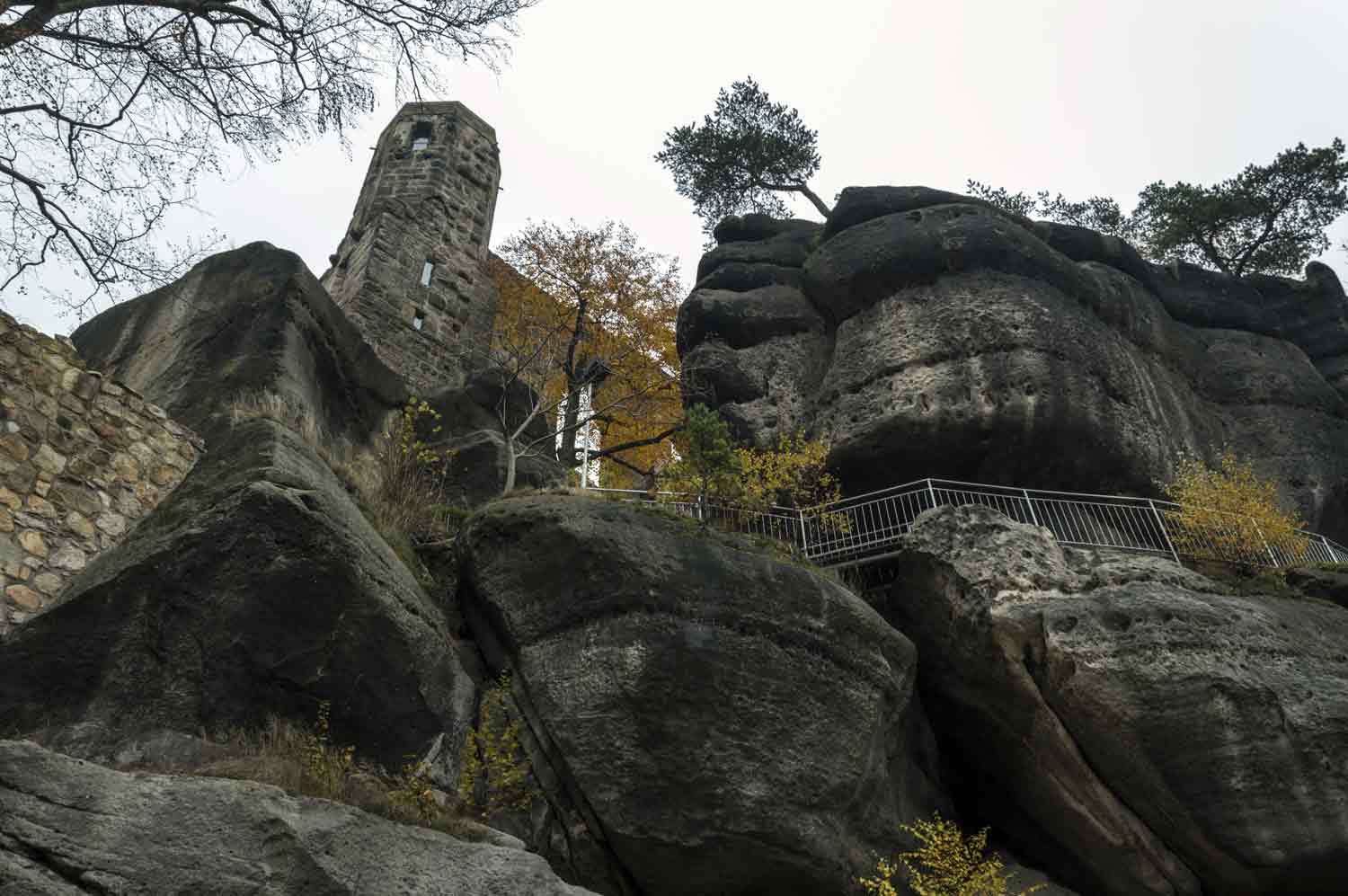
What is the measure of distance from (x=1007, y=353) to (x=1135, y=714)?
6.74 meters

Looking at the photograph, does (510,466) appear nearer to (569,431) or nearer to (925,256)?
(569,431)

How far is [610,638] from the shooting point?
30.3 feet

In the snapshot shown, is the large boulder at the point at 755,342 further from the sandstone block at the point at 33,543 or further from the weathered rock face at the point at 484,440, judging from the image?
the sandstone block at the point at 33,543

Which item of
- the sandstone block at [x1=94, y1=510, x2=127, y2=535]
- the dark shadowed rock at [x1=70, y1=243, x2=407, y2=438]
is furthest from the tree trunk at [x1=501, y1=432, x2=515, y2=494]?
the sandstone block at [x1=94, y1=510, x2=127, y2=535]

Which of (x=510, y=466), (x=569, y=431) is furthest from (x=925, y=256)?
(x=510, y=466)

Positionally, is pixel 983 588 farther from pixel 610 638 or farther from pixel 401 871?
pixel 401 871

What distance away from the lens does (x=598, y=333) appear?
2220cm

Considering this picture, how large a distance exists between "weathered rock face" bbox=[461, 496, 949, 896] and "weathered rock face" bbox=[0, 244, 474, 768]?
3.47 feet

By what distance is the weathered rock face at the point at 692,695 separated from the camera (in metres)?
8.69

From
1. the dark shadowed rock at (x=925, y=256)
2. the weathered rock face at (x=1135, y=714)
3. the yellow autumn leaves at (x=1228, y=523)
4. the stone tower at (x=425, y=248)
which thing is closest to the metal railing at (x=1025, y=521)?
the yellow autumn leaves at (x=1228, y=523)

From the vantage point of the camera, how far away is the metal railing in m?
13.5

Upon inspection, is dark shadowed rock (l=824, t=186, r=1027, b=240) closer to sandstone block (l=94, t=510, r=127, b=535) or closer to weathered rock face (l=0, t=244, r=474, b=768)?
weathered rock face (l=0, t=244, r=474, b=768)

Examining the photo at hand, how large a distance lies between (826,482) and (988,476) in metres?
2.34

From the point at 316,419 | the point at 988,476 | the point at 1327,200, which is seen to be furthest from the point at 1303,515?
the point at 316,419
